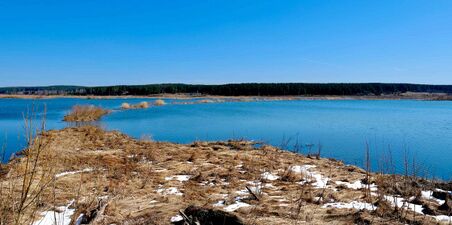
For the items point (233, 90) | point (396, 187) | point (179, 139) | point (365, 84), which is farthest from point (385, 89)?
point (396, 187)

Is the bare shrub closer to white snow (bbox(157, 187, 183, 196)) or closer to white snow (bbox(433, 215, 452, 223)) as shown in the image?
white snow (bbox(157, 187, 183, 196))

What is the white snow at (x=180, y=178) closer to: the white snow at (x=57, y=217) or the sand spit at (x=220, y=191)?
the sand spit at (x=220, y=191)

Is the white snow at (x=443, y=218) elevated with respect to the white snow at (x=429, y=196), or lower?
elevated

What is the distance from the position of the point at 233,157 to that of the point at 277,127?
14149 millimetres

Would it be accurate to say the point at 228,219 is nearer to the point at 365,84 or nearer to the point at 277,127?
the point at 277,127

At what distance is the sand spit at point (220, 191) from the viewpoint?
→ 198 inches

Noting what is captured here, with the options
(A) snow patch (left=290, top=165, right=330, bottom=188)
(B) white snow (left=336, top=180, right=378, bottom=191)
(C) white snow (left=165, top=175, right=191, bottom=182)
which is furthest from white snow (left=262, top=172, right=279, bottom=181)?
(C) white snow (left=165, top=175, right=191, bottom=182)

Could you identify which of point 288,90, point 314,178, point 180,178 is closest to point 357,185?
point 314,178

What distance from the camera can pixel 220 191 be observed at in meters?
6.86

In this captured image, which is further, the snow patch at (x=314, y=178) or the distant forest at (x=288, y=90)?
the distant forest at (x=288, y=90)

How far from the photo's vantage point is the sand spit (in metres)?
5.04

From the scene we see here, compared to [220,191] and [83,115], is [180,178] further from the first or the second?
[83,115]

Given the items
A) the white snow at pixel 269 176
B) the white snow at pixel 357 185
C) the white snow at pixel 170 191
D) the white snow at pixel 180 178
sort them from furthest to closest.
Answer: the white snow at pixel 269 176, the white snow at pixel 180 178, the white snow at pixel 357 185, the white snow at pixel 170 191

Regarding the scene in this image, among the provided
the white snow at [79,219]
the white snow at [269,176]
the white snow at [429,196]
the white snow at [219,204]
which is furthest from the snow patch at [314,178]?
the white snow at [79,219]
